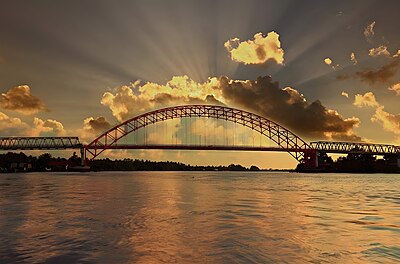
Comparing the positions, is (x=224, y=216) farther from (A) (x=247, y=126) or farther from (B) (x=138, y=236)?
(A) (x=247, y=126)

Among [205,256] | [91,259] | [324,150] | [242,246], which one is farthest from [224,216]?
[324,150]

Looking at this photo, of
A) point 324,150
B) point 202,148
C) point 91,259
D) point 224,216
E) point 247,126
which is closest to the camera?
point 91,259

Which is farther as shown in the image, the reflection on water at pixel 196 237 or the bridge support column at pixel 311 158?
the bridge support column at pixel 311 158

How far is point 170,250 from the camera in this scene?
801cm

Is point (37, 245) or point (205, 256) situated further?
point (37, 245)

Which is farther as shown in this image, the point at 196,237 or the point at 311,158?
the point at 311,158

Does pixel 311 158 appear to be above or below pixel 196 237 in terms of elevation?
above

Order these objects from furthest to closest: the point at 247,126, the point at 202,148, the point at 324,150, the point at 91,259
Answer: the point at 324,150
the point at 247,126
the point at 202,148
the point at 91,259

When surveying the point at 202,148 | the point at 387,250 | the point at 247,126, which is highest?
the point at 247,126

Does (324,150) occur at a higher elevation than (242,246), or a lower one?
higher

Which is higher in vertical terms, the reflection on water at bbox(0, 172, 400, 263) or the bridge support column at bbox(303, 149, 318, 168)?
the bridge support column at bbox(303, 149, 318, 168)

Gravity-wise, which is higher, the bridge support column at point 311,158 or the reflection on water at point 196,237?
the bridge support column at point 311,158

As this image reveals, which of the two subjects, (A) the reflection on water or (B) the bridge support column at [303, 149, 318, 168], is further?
(B) the bridge support column at [303, 149, 318, 168]

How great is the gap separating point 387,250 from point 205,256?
404 centimetres
